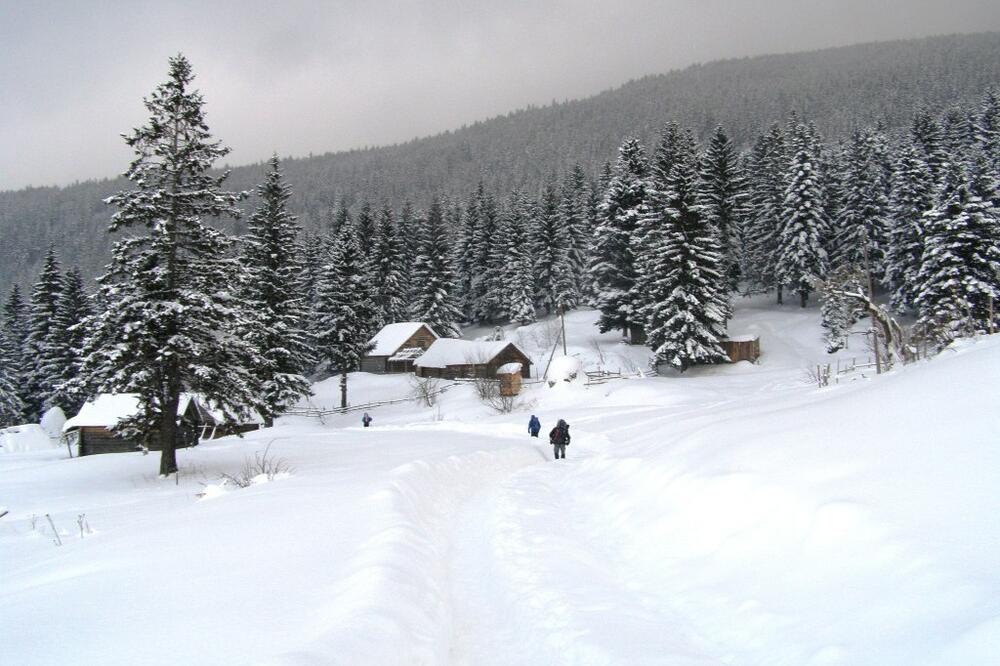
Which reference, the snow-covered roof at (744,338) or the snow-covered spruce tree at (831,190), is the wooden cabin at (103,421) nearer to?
the snow-covered roof at (744,338)

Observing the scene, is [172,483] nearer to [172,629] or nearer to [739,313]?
[172,629]

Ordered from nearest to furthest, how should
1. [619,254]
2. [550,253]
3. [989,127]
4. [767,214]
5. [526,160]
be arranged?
[619,254]
[767,214]
[989,127]
[550,253]
[526,160]

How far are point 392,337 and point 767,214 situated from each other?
3961 centimetres

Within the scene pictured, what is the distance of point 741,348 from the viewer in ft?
153

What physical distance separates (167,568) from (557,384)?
36847 millimetres

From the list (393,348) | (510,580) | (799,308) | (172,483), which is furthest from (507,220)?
(510,580)

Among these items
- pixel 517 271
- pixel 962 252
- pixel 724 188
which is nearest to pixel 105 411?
pixel 517 271

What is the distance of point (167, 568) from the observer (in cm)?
709

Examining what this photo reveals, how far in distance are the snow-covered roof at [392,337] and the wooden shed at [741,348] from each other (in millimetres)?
30266

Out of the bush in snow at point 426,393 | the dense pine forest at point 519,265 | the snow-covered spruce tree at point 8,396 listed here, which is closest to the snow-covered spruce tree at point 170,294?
the dense pine forest at point 519,265

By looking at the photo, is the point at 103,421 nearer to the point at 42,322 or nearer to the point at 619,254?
the point at 42,322

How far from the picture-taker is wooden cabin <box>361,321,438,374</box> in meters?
61.1

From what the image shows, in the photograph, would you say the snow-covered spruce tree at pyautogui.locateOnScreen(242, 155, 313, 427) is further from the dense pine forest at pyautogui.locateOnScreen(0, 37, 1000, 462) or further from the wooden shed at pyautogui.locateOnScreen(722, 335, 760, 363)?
the wooden shed at pyautogui.locateOnScreen(722, 335, 760, 363)

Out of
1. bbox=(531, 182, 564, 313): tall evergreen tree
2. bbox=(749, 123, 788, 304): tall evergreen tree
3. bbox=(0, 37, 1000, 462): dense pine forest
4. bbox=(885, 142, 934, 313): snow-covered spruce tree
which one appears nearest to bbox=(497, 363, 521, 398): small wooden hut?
bbox=(0, 37, 1000, 462): dense pine forest
